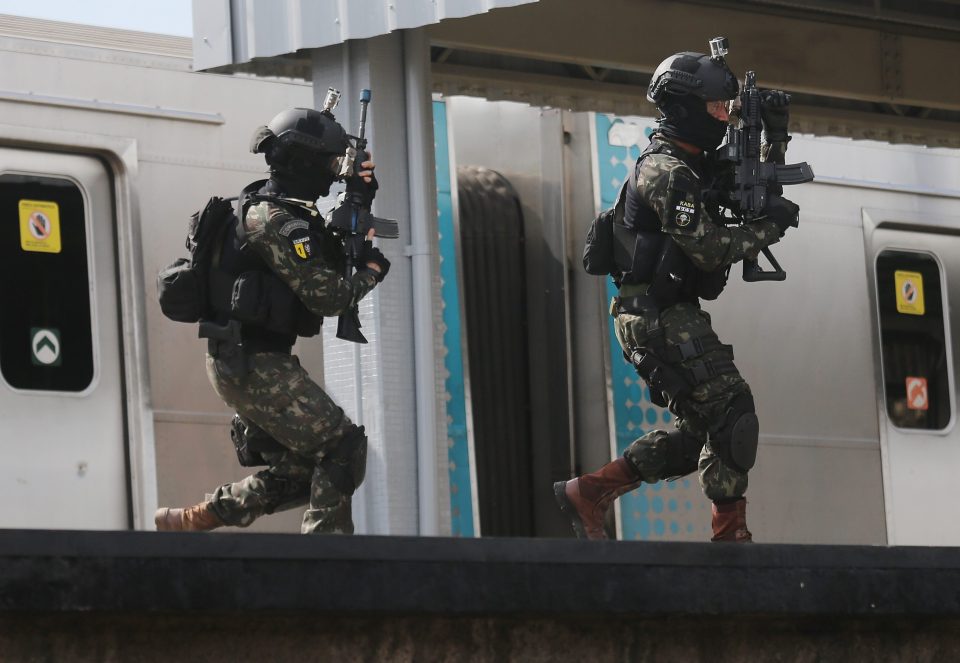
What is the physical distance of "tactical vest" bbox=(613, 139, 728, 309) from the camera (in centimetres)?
610

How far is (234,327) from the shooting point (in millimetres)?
6047

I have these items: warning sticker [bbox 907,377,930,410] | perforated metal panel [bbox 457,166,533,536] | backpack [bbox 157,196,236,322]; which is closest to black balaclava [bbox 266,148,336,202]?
backpack [bbox 157,196,236,322]

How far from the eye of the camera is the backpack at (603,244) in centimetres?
629

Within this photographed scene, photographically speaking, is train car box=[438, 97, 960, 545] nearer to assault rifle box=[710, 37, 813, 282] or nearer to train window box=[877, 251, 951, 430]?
train window box=[877, 251, 951, 430]

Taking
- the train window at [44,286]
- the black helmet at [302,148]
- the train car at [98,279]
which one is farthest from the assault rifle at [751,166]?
the train window at [44,286]

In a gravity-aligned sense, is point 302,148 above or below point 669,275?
above

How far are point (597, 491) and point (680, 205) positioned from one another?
1163 millimetres

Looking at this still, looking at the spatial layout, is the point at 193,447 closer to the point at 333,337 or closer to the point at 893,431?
the point at 333,337

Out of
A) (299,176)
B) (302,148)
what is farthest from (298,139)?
(299,176)

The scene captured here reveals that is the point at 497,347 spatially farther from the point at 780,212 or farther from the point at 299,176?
the point at 780,212

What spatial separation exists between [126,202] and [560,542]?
3.32m

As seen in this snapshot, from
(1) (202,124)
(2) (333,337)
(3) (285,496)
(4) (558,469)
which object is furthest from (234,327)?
(4) (558,469)

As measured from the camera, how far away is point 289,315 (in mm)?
6102

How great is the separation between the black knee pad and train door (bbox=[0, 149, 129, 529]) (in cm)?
Result: 228
